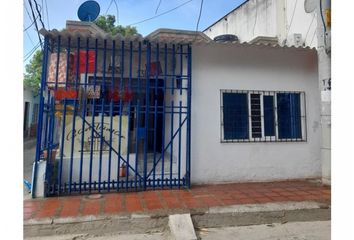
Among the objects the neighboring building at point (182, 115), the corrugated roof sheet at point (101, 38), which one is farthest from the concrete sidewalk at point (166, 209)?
the corrugated roof sheet at point (101, 38)

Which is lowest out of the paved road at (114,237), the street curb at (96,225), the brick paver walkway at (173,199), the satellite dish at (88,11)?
the paved road at (114,237)

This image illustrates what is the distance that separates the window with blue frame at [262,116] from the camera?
550cm

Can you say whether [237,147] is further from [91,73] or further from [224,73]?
[91,73]

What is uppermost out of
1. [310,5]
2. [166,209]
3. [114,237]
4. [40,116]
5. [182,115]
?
[310,5]

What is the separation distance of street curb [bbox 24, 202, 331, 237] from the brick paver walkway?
0.42 feet

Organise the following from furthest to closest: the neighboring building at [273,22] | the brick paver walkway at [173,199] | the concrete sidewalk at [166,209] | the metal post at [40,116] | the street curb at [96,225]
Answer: the neighboring building at [273,22]
the metal post at [40,116]
the brick paver walkway at [173,199]
the concrete sidewalk at [166,209]
the street curb at [96,225]

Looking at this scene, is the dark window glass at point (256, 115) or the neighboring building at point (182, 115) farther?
the dark window glass at point (256, 115)

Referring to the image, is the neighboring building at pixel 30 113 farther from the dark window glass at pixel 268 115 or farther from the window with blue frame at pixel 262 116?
the dark window glass at pixel 268 115

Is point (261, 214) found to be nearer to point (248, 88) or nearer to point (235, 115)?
point (235, 115)

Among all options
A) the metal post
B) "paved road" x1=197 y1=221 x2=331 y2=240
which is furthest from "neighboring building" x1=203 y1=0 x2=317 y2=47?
the metal post

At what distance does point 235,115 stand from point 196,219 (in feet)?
8.15

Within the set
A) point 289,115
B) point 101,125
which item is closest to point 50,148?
point 101,125

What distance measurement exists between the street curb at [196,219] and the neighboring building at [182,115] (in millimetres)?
1165

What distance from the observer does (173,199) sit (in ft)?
14.1
